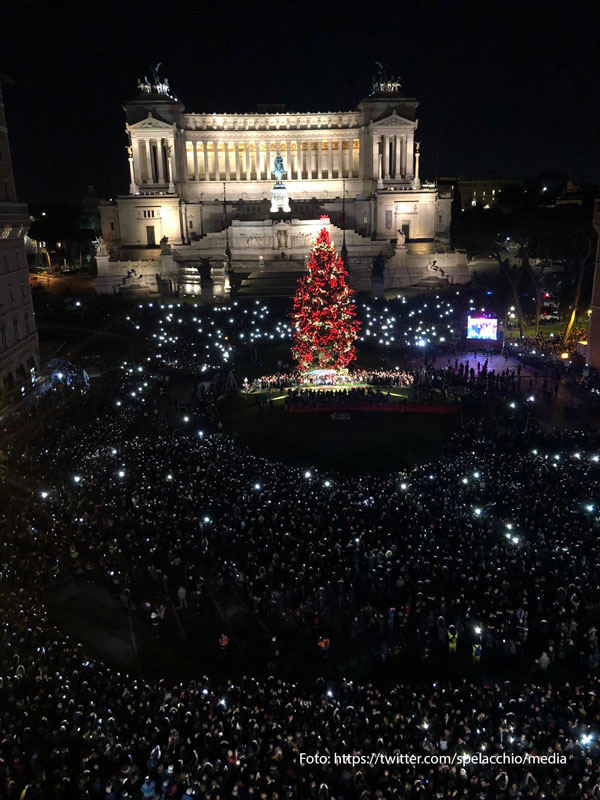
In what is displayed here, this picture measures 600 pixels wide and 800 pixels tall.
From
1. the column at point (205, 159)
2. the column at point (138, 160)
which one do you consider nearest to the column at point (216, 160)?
the column at point (205, 159)

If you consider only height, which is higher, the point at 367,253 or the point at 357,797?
the point at 367,253

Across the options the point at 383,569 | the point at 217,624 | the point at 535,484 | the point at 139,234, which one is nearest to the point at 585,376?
the point at 535,484

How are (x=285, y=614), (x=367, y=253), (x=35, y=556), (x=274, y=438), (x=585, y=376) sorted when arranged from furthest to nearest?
1. (x=367, y=253)
2. (x=585, y=376)
3. (x=274, y=438)
4. (x=35, y=556)
5. (x=285, y=614)

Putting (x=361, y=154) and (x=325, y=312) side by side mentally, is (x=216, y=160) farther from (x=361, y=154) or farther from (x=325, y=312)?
(x=325, y=312)

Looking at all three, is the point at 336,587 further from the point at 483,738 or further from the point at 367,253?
the point at 367,253

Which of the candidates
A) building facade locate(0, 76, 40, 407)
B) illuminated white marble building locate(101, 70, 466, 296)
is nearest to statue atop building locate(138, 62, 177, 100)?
illuminated white marble building locate(101, 70, 466, 296)

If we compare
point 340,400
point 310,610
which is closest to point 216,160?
point 340,400

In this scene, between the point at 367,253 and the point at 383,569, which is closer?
the point at 383,569

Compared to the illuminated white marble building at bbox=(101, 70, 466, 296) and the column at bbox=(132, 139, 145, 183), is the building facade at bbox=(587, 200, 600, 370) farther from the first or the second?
the column at bbox=(132, 139, 145, 183)
